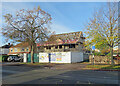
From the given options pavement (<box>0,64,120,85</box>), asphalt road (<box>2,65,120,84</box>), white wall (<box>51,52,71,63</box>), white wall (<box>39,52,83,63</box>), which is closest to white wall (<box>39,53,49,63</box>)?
white wall (<box>39,52,83,63</box>)

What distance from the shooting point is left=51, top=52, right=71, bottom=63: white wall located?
912 inches

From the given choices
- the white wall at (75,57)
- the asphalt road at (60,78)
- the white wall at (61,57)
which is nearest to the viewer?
the asphalt road at (60,78)

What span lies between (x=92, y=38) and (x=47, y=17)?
9.82 m

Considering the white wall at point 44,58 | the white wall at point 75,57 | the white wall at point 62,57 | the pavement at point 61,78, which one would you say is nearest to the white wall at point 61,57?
the white wall at point 62,57

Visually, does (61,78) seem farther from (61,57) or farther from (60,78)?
(61,57)

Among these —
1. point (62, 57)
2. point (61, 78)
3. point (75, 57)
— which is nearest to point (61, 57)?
point (62, 57)

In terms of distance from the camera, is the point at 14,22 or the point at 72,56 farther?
the point at 72,56

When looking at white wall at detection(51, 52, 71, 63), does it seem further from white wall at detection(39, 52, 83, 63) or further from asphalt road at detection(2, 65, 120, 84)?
asphalt road at detection(2, 65, 120, 84)

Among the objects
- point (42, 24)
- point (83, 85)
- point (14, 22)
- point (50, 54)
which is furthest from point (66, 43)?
point (83, 85)

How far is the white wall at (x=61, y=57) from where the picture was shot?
76.0 ft

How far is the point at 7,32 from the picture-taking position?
20359 millimetres

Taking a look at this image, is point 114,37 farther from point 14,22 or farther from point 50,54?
point 14,22

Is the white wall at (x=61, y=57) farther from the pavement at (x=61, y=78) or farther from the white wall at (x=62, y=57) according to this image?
the pavement at (x=61, y=78)

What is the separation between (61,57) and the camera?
2373cm
